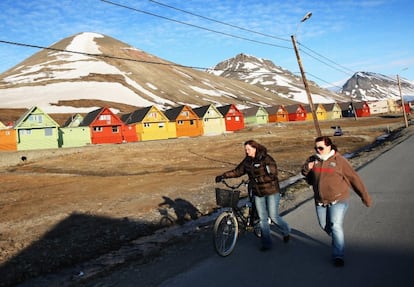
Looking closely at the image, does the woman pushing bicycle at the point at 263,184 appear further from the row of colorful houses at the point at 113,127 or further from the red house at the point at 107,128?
the red house at the point at 107,128

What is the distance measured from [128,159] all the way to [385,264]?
100ft

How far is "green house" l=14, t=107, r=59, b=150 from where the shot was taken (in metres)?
46.9

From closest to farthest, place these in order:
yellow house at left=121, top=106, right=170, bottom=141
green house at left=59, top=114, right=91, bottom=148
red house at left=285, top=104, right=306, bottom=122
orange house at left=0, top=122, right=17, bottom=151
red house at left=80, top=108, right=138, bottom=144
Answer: orange house at left=0, top=122, right=17, bottom=151, green house at left=59, top=114, right=91, bottom=148, red house at left=80, top=108, right=138, bottom=144, yellow house at left=121, top=106, right=170, bottom=141, red house at left=285, top=104, right=306, bottom=122

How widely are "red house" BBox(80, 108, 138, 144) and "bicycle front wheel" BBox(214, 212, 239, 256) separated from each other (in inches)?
1991

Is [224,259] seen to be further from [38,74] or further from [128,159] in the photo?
[38,74]

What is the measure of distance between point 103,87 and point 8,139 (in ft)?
288

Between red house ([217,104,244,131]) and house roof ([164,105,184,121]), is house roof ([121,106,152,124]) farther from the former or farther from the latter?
→ red house ([217,104,244,131])

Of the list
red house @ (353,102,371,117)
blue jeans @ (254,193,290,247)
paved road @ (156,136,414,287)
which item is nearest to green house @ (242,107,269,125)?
red house @ (353,102,371,117)

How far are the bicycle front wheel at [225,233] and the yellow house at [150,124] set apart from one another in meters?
52.8

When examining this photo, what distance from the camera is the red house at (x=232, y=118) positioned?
73062 millimetres

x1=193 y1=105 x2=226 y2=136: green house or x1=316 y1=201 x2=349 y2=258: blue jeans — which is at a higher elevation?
x1=193 y1=105 x2=226 y2=136: green house

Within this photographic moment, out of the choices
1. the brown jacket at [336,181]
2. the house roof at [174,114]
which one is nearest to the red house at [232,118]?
the house roof at [174,114]

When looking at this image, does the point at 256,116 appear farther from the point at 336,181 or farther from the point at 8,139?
the point at 336,181

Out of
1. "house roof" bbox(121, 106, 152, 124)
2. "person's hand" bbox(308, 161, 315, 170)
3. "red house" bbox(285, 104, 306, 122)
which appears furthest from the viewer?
"red house" bbox(285, 104, 306, 122)
